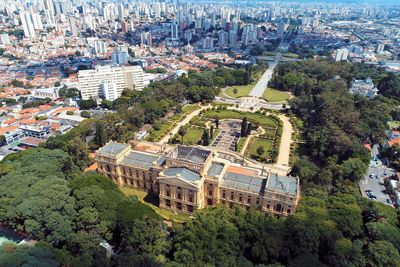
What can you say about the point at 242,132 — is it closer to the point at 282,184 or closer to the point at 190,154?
the point at 190,154

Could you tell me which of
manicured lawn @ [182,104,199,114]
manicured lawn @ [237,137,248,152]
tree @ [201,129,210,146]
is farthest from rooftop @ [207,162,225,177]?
manicured lawn @ [182,104,199,114]

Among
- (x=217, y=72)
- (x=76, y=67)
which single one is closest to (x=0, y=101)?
(x=76, y=67)

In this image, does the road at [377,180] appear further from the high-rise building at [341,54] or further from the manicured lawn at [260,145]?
the high-rise building at [341,54]

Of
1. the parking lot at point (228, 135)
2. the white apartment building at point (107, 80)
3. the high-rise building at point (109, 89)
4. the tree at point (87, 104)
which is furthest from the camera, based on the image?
the white apartment building at point (107, 80)

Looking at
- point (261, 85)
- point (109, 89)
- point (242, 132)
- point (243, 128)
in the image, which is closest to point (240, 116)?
point (242, 132)

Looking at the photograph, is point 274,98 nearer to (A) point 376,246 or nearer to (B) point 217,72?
(B) point 217,72

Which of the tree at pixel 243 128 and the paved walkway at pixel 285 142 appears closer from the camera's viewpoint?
the paved walkway at pixel 285 142

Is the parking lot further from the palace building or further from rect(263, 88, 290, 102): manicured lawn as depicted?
rect(263, 88, 290, 102): manicured lawn

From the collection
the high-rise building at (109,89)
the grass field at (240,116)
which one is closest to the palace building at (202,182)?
the grass field at (240,116)
